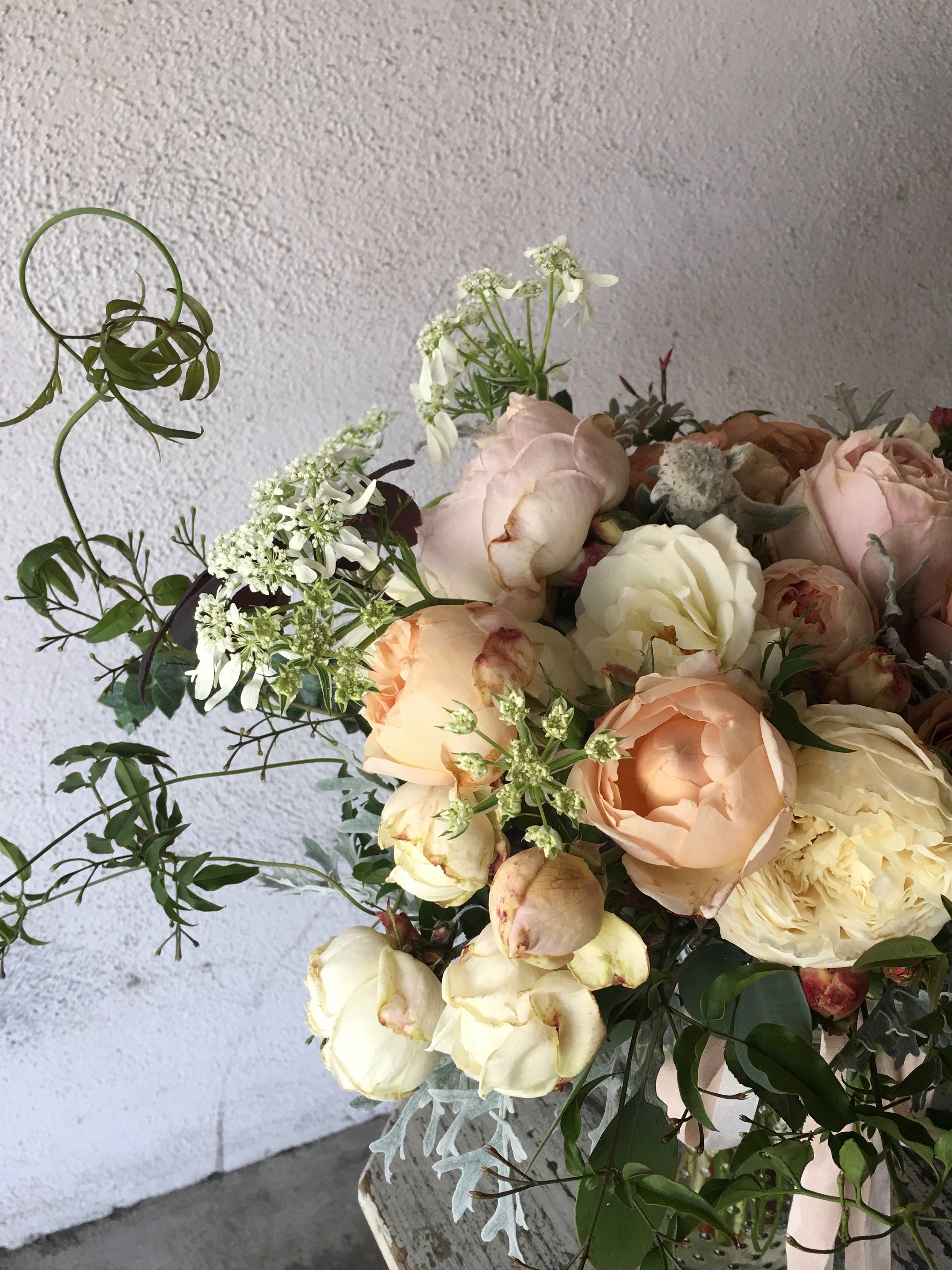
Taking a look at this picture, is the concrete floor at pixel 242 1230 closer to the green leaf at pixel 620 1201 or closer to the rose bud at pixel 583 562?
the green leaf at pixel 620 1201

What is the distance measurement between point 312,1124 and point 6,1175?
0.35 metres

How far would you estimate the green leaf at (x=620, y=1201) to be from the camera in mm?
393

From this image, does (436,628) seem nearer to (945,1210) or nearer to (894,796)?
(894,796)

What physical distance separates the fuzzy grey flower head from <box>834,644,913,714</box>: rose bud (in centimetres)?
7

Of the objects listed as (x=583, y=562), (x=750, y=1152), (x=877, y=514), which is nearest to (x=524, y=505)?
(x=583, y=562)

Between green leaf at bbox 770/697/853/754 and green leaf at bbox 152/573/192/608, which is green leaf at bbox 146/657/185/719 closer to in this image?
green leaf at bbox 152/573/192/608

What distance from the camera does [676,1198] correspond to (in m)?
0.33

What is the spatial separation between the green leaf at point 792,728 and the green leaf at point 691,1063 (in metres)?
0.12

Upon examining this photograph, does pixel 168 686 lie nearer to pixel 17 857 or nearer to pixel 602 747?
pixel 17 857

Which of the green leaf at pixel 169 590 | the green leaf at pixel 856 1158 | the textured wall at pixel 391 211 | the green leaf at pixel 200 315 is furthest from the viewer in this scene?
the textured wall at pixel 391 211

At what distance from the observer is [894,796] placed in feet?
1.20

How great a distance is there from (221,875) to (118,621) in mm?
151

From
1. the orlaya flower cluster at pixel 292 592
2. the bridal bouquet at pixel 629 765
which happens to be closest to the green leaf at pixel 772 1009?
the bridal bouquet at pixel 629 765

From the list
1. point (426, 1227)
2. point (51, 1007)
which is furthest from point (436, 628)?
point (51, 1007)
